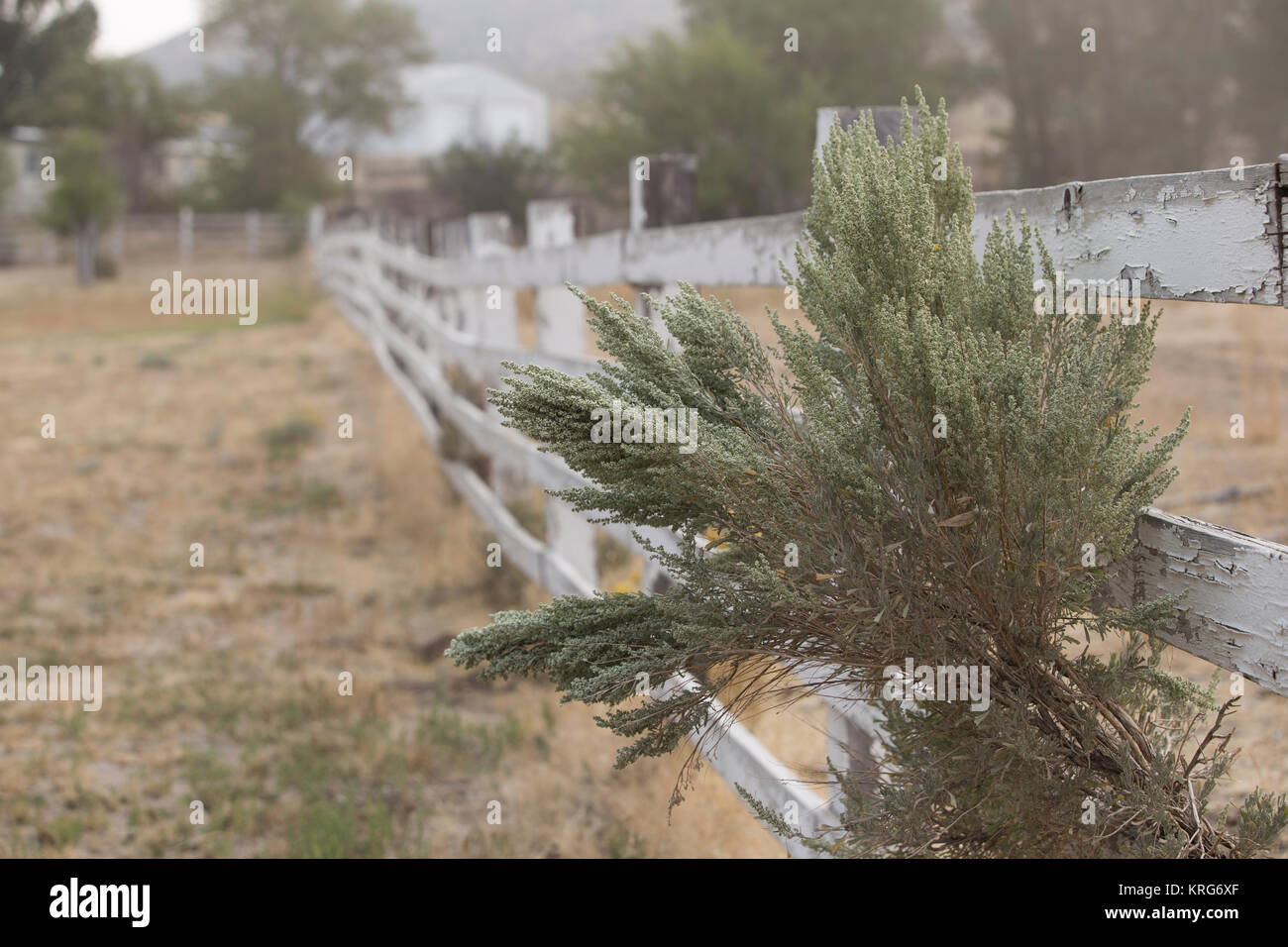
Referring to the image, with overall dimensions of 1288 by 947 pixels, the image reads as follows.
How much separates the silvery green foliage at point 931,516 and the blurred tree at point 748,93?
19951mm

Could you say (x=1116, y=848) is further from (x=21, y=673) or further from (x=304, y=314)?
(x=304, y=314)

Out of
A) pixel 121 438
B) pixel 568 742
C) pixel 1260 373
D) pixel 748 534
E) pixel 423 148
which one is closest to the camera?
pixel 748 534

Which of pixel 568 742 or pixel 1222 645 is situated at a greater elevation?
pixel 1222 645

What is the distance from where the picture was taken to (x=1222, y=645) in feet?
5.19

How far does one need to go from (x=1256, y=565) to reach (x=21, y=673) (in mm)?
4490

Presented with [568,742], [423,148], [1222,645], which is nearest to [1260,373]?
[568,742]

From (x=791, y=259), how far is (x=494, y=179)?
24723mm

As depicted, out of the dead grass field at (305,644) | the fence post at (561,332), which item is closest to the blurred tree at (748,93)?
the dead grass field at (305,644)

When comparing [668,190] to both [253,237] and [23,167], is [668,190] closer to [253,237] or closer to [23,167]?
[253,237]

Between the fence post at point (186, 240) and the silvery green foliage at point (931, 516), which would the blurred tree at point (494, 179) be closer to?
the fence post at point (186, 240)

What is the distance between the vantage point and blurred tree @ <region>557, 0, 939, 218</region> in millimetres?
22188

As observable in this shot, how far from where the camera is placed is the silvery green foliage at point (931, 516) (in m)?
1.52

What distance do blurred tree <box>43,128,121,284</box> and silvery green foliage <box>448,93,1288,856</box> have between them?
26.7m
